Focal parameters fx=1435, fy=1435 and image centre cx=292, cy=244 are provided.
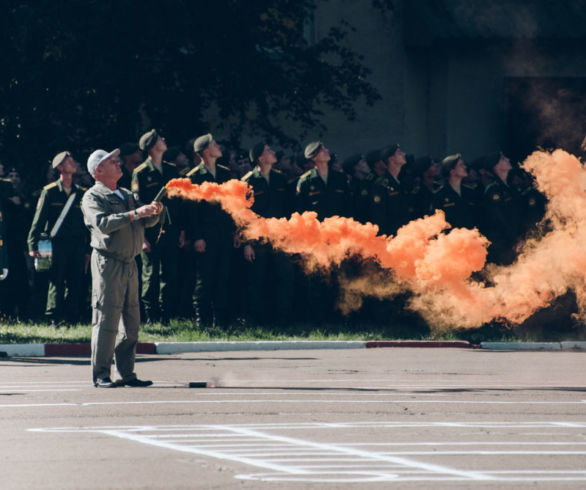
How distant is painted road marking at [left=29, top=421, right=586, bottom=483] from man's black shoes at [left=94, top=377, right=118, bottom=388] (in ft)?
8.74

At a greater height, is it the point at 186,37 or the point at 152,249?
the point at 186,37

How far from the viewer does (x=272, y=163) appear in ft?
59.6

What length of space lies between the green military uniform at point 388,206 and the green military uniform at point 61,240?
3635mm

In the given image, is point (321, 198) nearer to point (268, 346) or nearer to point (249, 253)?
point (249, 253)

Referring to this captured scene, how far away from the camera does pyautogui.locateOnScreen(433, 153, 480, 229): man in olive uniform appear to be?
59.2ft

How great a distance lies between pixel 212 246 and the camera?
1745cm

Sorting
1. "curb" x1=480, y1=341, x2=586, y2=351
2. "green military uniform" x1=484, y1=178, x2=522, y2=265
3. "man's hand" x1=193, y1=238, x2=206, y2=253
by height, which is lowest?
"curb" x1=480, y1=341, x2=586, y2=351

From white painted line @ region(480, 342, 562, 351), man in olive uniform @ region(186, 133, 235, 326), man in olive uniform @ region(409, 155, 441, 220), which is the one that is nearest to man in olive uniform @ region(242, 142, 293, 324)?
man in olive uniform @ region(186, 133, 235, 326)

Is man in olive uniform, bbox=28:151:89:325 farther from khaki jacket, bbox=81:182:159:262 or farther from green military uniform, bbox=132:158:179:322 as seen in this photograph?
khaki jacket, bbox=81:182:159:262

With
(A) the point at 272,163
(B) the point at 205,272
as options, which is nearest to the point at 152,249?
(B) the point at 205,272

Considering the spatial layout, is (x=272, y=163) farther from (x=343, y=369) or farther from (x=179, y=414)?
(x=179, y=414)

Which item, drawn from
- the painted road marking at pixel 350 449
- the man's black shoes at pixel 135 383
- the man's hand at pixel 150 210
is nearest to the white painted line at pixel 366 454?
the painted road marking at pixel 350 449

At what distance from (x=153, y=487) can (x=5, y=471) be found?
1.01 metres

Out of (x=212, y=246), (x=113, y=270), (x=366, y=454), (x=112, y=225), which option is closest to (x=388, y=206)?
(x=212, y=246)
